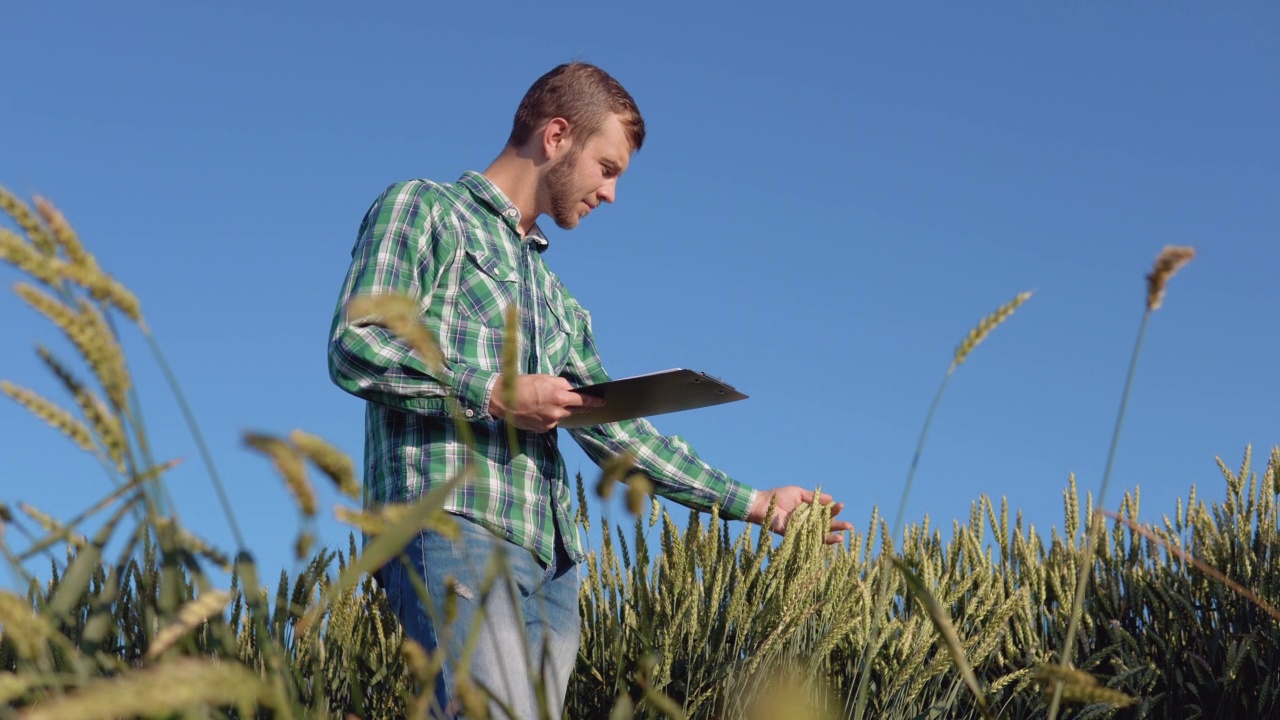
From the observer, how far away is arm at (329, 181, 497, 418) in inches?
79.6

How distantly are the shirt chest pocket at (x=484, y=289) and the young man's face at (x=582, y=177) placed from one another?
25cm

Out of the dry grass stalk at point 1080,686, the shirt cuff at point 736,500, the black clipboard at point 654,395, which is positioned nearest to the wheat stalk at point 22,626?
the dry grass stalk at point 1080,686

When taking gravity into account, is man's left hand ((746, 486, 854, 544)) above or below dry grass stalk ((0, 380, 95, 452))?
above

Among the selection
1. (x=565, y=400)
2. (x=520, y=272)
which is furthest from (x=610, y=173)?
(x=565, y=400)

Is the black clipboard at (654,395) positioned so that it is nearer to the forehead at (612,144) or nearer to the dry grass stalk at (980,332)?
the forehead at (612,144)

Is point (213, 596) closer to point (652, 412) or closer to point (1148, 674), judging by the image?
point (652, 412)

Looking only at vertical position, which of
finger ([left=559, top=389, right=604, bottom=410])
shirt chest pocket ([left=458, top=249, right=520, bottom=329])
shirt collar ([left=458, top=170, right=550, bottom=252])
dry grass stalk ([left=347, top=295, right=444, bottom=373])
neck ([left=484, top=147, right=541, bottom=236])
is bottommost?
dry grass stalk ([left=347, top=295, right=444, bottom=373])

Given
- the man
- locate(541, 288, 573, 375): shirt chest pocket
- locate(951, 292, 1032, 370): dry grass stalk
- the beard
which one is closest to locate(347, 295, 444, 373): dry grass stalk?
locate(951, 292, 1032, 370): dry grass stalk

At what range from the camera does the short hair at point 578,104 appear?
8.40 feet

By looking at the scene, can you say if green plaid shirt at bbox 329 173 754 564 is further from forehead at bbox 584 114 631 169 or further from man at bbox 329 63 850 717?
forehead at bbox 584 114 631 169

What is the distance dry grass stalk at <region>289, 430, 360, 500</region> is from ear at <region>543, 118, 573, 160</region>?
1.65 m

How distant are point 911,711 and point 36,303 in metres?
2.09

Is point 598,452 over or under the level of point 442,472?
over

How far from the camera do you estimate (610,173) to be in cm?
261
